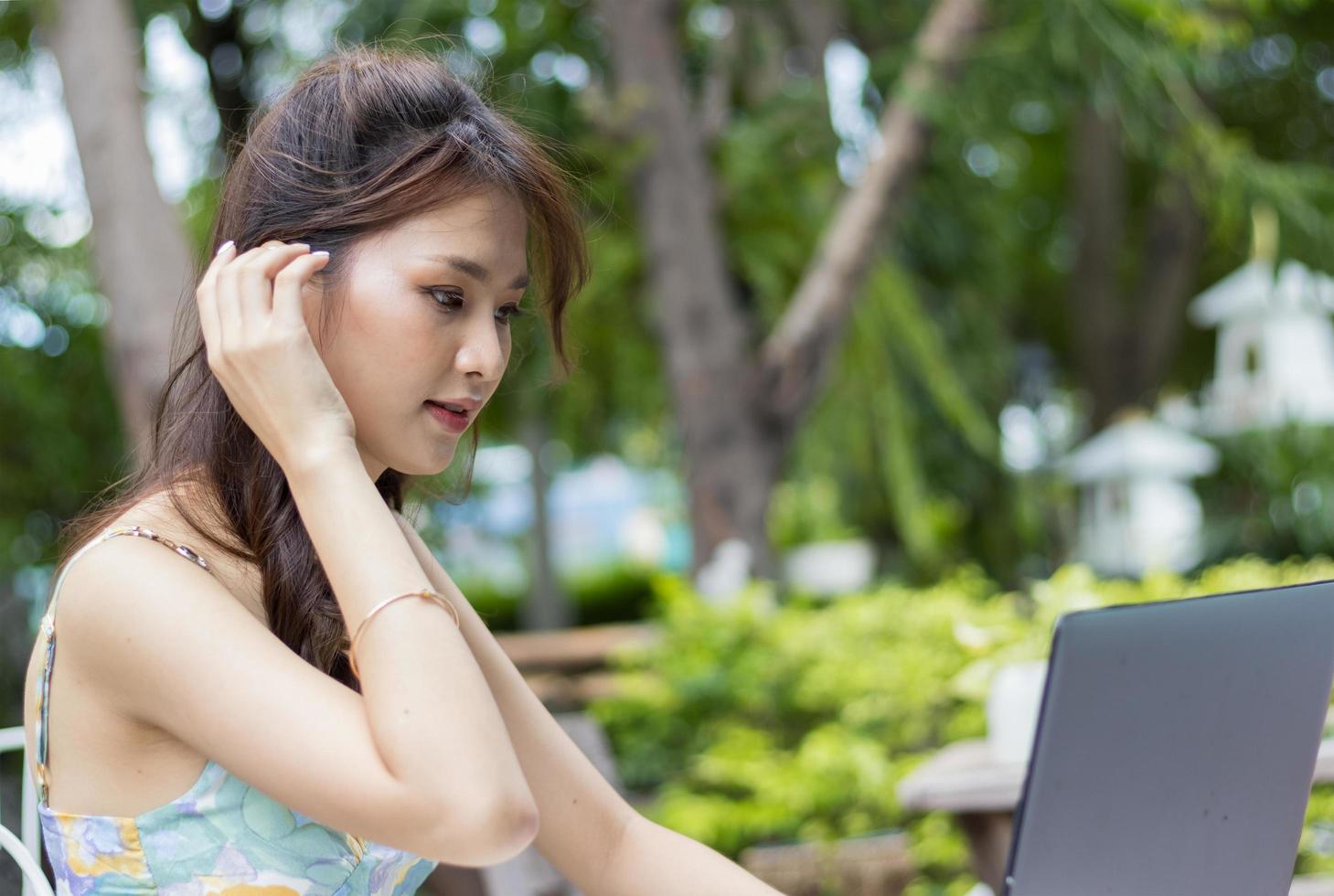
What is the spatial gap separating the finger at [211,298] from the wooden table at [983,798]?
5.49 feet

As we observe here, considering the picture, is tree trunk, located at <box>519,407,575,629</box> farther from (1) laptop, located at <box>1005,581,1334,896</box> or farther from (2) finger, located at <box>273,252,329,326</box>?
(1) laptop, located at <box>1005,581,1334,896</box>

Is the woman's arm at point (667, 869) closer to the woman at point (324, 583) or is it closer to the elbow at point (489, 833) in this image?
the woman at point (324, 583)

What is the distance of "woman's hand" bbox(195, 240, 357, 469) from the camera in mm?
1139

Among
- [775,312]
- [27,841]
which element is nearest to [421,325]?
[27,841]

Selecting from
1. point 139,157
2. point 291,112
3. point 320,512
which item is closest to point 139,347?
point 139,157

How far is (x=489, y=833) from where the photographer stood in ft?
3.32

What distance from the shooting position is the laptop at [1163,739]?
0.98 metres

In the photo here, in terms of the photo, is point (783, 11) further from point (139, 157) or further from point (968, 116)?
point (139, 157)

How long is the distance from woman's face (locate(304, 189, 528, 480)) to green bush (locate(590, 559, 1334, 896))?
2525mm

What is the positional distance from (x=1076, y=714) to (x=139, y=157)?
3936 millimetres

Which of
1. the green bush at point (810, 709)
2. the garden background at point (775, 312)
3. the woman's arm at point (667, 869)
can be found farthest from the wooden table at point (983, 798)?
the woman's arm at point (667, 869)

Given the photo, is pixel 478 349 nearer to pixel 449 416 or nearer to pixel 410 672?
pixel 449 416

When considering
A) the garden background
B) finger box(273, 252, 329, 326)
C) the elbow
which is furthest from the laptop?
the garden background

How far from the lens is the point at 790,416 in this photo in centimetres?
560
